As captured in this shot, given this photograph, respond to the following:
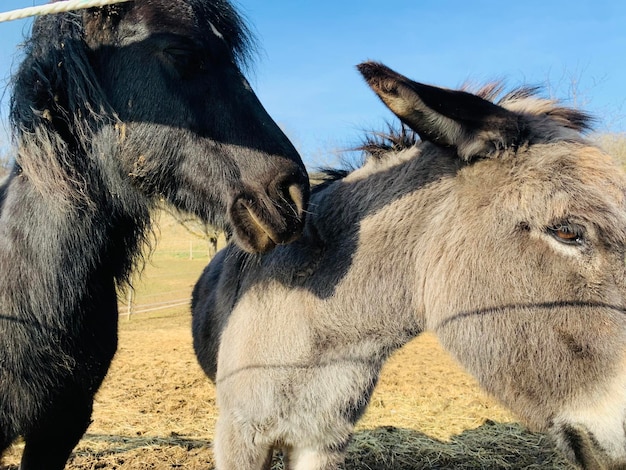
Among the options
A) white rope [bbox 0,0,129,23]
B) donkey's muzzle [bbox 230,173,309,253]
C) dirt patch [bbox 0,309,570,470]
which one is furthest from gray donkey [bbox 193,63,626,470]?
dirt patch [bbox 0,309,570,470]

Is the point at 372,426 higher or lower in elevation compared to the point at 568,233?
lower

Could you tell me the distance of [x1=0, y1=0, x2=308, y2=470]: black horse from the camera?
78.2 inches

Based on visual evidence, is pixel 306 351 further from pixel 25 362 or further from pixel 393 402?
pixel 393 402

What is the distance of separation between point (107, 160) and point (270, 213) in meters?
0.83

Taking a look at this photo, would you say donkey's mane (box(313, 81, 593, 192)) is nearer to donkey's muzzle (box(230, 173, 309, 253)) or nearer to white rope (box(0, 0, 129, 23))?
donkey's muzzle (box(230, 173, 309, 253))

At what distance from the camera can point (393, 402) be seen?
22.0 ft

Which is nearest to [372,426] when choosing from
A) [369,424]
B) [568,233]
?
[369,424]

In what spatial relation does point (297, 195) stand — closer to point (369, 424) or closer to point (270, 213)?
point (270, 213)

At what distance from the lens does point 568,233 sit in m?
1.77

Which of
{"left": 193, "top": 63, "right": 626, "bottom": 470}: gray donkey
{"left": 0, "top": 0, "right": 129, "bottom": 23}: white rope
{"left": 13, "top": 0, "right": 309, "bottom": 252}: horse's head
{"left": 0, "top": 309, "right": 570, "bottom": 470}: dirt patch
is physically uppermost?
{"left": 0, "top": 0, "right": 129, "bottom": 23}: white rope

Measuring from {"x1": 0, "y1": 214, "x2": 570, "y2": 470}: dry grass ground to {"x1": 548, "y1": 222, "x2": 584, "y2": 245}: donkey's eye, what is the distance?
1660 mm

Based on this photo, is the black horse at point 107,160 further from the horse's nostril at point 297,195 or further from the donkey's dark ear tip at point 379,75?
the donkey's dark ear tip at point 379,75

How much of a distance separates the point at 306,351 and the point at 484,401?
216 inches

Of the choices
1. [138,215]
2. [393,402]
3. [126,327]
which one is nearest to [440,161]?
[138,215]
